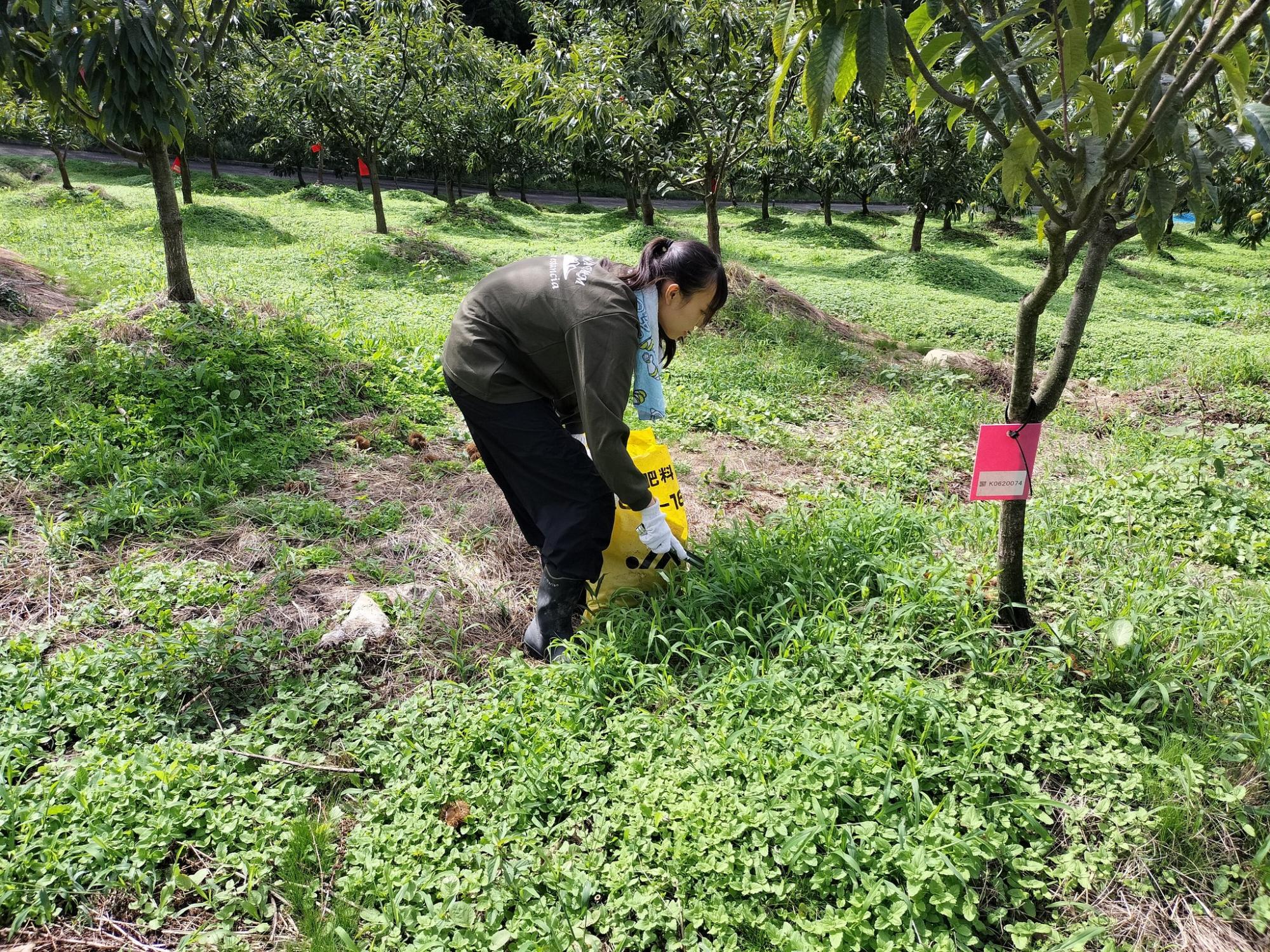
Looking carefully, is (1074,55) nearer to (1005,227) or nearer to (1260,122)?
(1260,122)

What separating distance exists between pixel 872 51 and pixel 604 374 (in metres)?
1.17

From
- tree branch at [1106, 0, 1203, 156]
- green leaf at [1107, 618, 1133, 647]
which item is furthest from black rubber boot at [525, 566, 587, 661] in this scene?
tree branch at [1106, 0, 1203, 156]

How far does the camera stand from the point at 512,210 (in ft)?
67.9

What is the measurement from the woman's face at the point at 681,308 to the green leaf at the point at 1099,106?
44.8 inches

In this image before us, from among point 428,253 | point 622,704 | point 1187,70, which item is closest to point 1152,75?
point 1187,70

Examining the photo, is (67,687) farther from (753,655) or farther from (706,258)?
(706,258)

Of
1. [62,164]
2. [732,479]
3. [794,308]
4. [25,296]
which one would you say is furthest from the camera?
[62,164]

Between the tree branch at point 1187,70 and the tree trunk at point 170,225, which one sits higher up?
the tree branch at point 1187,70

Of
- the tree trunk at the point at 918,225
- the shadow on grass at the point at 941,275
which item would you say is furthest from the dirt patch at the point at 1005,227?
the shadow on grass at the point at 941,275

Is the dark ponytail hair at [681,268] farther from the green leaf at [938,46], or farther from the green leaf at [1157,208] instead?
the green leaf at [1157,208]

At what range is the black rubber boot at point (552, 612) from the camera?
2621 mm

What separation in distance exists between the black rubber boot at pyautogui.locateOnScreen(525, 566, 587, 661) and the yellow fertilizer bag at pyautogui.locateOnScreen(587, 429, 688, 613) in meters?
0.11

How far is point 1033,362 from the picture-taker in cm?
216

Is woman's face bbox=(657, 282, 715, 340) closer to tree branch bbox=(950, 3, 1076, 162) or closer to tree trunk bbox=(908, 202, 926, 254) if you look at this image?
tree branch bbox=(950, 3, 1076, 162)
